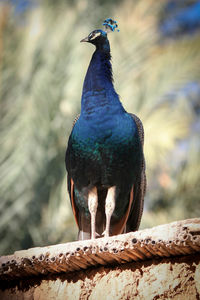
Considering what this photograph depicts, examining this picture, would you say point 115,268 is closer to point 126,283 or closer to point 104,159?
point 126,283

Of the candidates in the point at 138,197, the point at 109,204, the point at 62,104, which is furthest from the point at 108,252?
the point at 62,104

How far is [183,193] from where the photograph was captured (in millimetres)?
8953

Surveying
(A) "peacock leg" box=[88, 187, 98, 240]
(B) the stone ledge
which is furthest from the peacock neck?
(B) the stone ledge

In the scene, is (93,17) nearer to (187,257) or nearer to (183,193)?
(183,193)

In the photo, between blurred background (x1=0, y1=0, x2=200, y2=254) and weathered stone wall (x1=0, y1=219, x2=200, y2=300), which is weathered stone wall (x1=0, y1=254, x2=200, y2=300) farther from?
blurred background (x1=0, y1=0, x2=200, y2=254)

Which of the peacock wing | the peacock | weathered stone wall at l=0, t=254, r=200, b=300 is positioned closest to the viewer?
weathered stone wall at l=0, t=254, r=200, b=300

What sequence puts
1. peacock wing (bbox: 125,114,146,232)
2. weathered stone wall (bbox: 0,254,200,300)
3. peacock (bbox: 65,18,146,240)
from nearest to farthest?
1. weathered stone wall (bbox: 0,254,200,300)
2. peacock (bbox: 65,18,146,240)
3. peacock wing (bbox: 125,114,146,232)

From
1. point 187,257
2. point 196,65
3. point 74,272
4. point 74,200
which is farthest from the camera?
point 196,65

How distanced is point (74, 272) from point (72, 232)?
5210mm

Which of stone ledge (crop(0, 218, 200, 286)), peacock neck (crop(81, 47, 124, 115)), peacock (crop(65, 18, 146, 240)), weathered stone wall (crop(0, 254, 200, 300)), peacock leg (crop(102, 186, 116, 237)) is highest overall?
peacock neck (crop(81, 47, 124, 115))

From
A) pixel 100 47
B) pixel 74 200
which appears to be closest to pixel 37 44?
pixel 100 47

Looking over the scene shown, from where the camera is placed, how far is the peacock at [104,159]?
13.9ft

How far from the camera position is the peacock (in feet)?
13.9

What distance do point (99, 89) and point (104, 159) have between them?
21.4 inches
